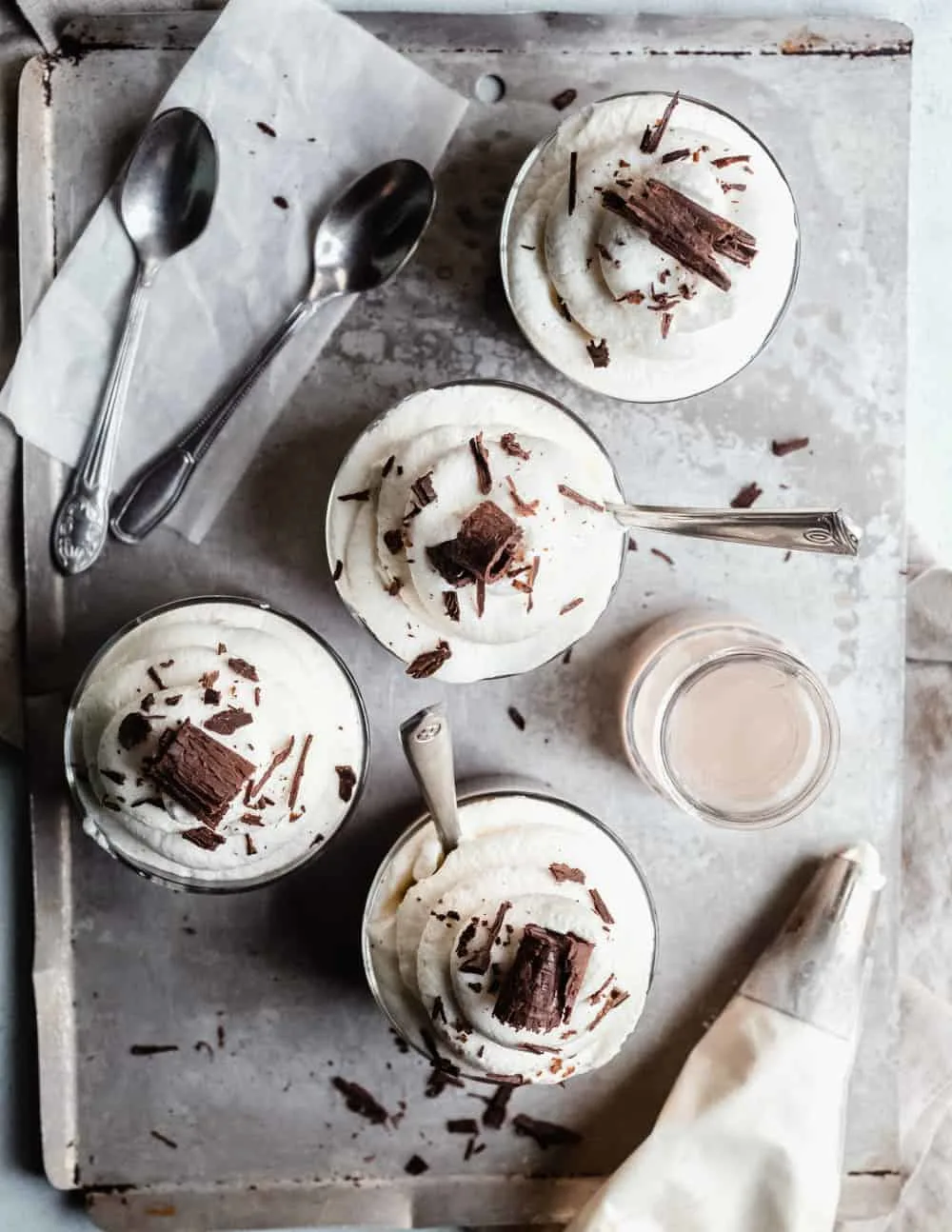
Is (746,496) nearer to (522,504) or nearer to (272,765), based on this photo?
(522,504)

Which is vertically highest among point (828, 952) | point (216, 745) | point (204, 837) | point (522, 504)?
point (522, 504)

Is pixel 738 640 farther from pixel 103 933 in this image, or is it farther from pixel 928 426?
pixel 103 933

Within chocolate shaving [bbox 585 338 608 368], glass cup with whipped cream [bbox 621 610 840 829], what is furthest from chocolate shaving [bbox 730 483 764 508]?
chocolate shaving [bbox 585 338 608 368]

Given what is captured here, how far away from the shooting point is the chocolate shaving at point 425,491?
1264 mm

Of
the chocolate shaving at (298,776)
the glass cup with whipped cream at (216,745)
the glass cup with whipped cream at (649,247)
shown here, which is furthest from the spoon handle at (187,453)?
the chocolate shaving at (298,776)

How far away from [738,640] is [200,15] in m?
1.00

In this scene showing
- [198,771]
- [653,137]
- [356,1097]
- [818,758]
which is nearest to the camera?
[198,771]

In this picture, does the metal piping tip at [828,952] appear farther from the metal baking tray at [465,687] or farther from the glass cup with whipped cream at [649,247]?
the glass cup with whipped cream at [649,247]

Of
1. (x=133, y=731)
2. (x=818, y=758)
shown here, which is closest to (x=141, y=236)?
(x=133, y=731)

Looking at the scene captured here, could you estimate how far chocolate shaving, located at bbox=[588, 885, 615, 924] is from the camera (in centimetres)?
135

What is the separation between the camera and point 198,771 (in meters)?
1.22

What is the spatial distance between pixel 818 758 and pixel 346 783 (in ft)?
1.85

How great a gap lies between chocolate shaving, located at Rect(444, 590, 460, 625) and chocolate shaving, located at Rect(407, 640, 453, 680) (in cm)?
7

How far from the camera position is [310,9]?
1506mm
